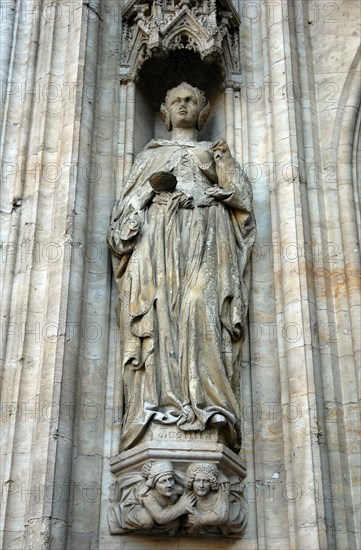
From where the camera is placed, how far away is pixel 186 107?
772cm

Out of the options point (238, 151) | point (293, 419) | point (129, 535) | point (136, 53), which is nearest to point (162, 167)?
point (238, 151)

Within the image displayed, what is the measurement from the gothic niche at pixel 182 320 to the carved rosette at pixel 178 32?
0.08 feet

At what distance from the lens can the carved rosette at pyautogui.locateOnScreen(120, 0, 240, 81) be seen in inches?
314

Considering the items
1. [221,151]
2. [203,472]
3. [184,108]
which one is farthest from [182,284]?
[184,108]

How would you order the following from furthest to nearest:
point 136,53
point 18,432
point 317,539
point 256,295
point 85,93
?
point 136,53 → point 85,93 → point 256,295 → point 18,432 → point 317,539

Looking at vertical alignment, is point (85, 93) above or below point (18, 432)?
above

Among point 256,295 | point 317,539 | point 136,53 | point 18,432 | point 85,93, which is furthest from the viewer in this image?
point 136,53

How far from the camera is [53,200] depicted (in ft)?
23.8

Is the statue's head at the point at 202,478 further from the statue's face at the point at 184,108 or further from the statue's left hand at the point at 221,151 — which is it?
the statue's face at the point at 184,108

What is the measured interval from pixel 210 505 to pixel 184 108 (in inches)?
133

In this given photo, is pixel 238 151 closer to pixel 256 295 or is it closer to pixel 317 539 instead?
pixel 256 295

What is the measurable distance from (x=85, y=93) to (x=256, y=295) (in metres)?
2.24

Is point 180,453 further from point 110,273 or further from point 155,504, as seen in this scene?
point 110,273

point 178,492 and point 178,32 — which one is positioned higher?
point 178,32
